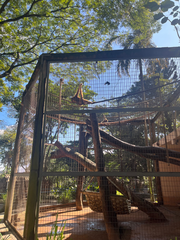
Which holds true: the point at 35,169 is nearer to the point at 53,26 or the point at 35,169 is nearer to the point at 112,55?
the point at 112,55

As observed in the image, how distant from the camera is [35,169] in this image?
8.05 feet

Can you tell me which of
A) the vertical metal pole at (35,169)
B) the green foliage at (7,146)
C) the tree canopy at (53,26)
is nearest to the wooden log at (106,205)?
the vertical metal pole at (35,169)

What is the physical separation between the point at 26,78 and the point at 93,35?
4.39 meters

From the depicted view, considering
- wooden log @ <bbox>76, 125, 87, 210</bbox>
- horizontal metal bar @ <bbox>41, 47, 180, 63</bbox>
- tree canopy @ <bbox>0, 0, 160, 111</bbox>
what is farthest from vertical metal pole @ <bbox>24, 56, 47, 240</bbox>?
tree canopy @ <bbox>0, 0, 160, 111</bbox>

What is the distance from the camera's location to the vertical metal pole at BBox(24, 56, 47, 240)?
2.30 metres

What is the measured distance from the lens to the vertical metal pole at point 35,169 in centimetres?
230

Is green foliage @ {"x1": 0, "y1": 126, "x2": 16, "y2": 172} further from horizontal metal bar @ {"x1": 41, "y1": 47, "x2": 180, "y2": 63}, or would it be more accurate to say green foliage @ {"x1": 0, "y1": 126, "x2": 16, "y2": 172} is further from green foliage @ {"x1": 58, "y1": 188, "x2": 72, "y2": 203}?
horizontal metal bar @ {"x1": 41, "y1": 47, "x2": 180, "y2": 63}

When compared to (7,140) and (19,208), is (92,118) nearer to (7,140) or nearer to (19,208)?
(19,208)

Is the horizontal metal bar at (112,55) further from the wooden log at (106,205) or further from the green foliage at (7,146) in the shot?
the green foliage at (7,146)

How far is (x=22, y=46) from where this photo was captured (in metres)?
7.78

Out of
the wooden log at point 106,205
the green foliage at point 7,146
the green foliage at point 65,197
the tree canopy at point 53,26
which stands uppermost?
the tree canopy at point 53,26

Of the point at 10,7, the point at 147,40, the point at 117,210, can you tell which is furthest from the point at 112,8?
the point at 117,210

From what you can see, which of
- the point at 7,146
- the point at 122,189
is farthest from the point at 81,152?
the point at 7,146

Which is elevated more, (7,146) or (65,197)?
(7,146)
